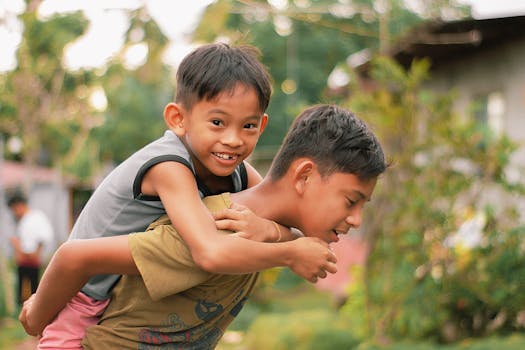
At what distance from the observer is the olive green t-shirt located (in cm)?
213

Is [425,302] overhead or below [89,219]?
below

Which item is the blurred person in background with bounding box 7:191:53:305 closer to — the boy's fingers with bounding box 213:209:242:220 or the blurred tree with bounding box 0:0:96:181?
the blurred tree with bounding box 0:0:96:181

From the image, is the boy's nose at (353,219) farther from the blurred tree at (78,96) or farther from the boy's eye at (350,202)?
the blurred tree at (78,96)

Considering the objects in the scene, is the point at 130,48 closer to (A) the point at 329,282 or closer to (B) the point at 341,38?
(A) the point at 329,282

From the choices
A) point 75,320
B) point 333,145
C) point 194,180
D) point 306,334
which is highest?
point 333,145

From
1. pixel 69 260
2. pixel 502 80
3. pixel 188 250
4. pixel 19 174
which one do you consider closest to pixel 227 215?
pixel 188 250

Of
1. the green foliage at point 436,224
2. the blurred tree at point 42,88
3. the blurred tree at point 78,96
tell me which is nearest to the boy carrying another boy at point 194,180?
the green foliage at point 436,224

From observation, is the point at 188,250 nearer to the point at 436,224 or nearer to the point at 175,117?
the point at 175,117

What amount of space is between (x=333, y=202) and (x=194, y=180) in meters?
0.40

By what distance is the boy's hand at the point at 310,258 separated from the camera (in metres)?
2.16

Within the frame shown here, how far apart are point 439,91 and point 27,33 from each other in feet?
25.4

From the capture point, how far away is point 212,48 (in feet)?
7.64

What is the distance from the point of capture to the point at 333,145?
2.24m

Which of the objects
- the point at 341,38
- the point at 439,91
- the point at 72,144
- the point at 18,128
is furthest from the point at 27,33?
the point at 341,38
